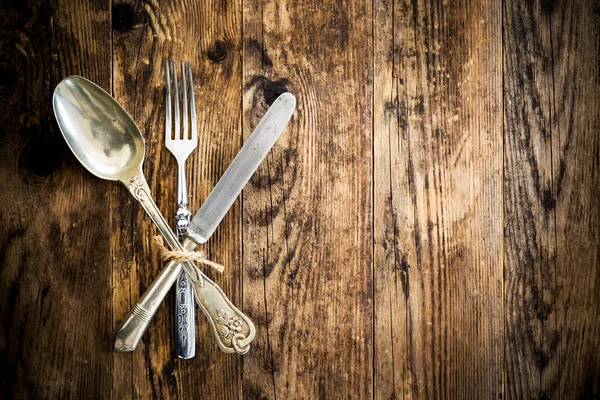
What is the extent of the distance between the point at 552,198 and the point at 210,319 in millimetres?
633

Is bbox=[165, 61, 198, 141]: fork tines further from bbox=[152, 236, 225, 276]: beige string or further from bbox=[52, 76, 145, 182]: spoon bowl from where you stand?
bbox=[152, 236, 225, 276]: beige string

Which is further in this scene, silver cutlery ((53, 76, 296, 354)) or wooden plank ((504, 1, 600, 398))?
wooden plank ((504, 1, 600, 398))

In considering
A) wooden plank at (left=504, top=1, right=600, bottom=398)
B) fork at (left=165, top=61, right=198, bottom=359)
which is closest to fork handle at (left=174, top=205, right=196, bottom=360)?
fork at (left=165, top=61, right=198, bottom=359)

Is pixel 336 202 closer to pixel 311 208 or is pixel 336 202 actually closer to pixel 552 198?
pixel 311 208

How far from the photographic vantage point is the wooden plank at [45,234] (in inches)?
25.0

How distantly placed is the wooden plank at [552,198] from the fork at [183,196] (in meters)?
0.55

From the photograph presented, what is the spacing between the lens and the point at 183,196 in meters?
0.62

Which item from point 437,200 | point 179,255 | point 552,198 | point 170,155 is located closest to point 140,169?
point 170,155

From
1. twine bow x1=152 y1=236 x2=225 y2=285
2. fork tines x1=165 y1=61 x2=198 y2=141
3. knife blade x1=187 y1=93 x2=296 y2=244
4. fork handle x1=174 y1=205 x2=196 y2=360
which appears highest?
fork tines x1=165 y1=61 x2=198 y2=141

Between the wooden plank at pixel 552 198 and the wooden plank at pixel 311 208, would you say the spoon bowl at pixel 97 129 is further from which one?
the wooden plank at pixel 552 198

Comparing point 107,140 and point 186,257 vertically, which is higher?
point 107,140

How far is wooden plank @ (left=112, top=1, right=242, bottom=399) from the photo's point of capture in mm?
645

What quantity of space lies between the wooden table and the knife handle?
0.20ft

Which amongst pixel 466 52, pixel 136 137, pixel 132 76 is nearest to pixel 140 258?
pixel 136 137
